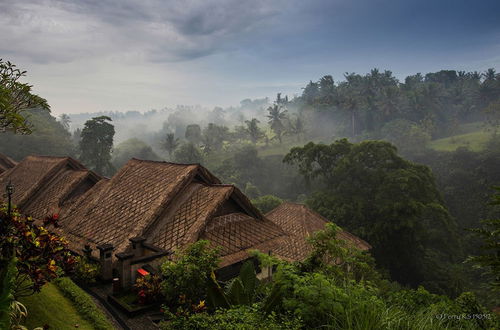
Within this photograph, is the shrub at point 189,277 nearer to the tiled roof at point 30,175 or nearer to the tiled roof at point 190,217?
→ the tiled roof at point 190,217

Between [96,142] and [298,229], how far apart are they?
42.9 metres

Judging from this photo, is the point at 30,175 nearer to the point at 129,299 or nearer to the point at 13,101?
the point at 13,101

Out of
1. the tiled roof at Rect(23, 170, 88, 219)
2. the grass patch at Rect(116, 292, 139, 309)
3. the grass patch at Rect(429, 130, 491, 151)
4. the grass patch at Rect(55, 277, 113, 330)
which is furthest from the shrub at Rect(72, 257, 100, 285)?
the grass patch at Rect(429, 130, 491, 151)

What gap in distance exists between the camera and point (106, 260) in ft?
35.6

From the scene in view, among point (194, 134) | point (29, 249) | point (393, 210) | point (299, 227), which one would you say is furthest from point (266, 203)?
point (194, 134)

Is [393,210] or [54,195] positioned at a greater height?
[54,195]

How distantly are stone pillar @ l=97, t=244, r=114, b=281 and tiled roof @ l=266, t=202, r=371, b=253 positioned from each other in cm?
1020

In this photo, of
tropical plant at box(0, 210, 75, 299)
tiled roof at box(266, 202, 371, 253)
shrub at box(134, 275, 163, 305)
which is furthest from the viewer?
tiled roof at box(266, 202, 371, 253)

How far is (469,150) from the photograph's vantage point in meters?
54.9

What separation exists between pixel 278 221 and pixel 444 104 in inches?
3115

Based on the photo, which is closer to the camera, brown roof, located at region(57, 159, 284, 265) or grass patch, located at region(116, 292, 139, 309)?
grass patch, located at region(116, 292, 139, 309)

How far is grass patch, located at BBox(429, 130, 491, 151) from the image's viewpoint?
56594mm

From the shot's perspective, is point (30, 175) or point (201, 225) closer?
point (201, 225)

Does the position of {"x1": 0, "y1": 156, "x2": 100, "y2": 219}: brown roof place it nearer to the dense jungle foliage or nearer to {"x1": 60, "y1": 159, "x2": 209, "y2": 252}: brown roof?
{"x1": 60, "y1": 159, "x2": 209, "y2": 252}: brown roof
